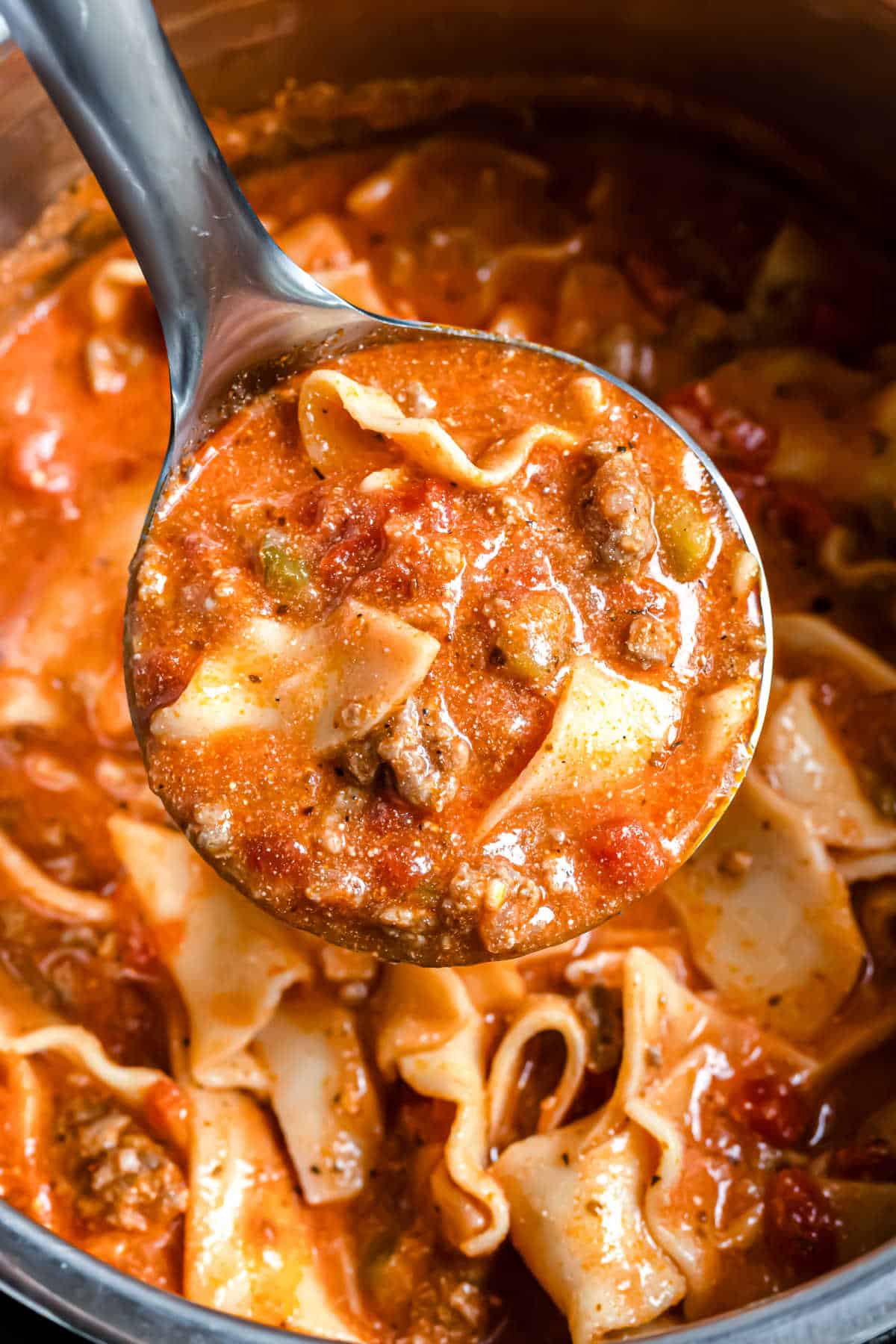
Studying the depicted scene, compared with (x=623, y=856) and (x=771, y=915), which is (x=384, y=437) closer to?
(x=623, y=856)

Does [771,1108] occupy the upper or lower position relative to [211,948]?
lower

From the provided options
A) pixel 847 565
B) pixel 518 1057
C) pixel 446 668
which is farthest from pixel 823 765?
pixel 446 668

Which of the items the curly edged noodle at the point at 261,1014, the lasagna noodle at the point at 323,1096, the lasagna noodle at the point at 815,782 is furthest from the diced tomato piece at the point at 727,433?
the lasagna noodle at the point at 323,1096

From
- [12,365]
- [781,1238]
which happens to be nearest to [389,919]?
[781,1238]

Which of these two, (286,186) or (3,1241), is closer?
(3,1241)

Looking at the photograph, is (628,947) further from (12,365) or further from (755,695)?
(12,365)

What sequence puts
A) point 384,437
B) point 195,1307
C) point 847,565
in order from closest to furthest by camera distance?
1. point 195,1307
2. point 384,437
3. point 847,565

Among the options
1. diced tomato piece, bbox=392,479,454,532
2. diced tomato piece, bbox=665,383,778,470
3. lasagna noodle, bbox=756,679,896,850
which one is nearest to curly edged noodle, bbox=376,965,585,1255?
lasagna noodle, bbox=756,679,896,850
